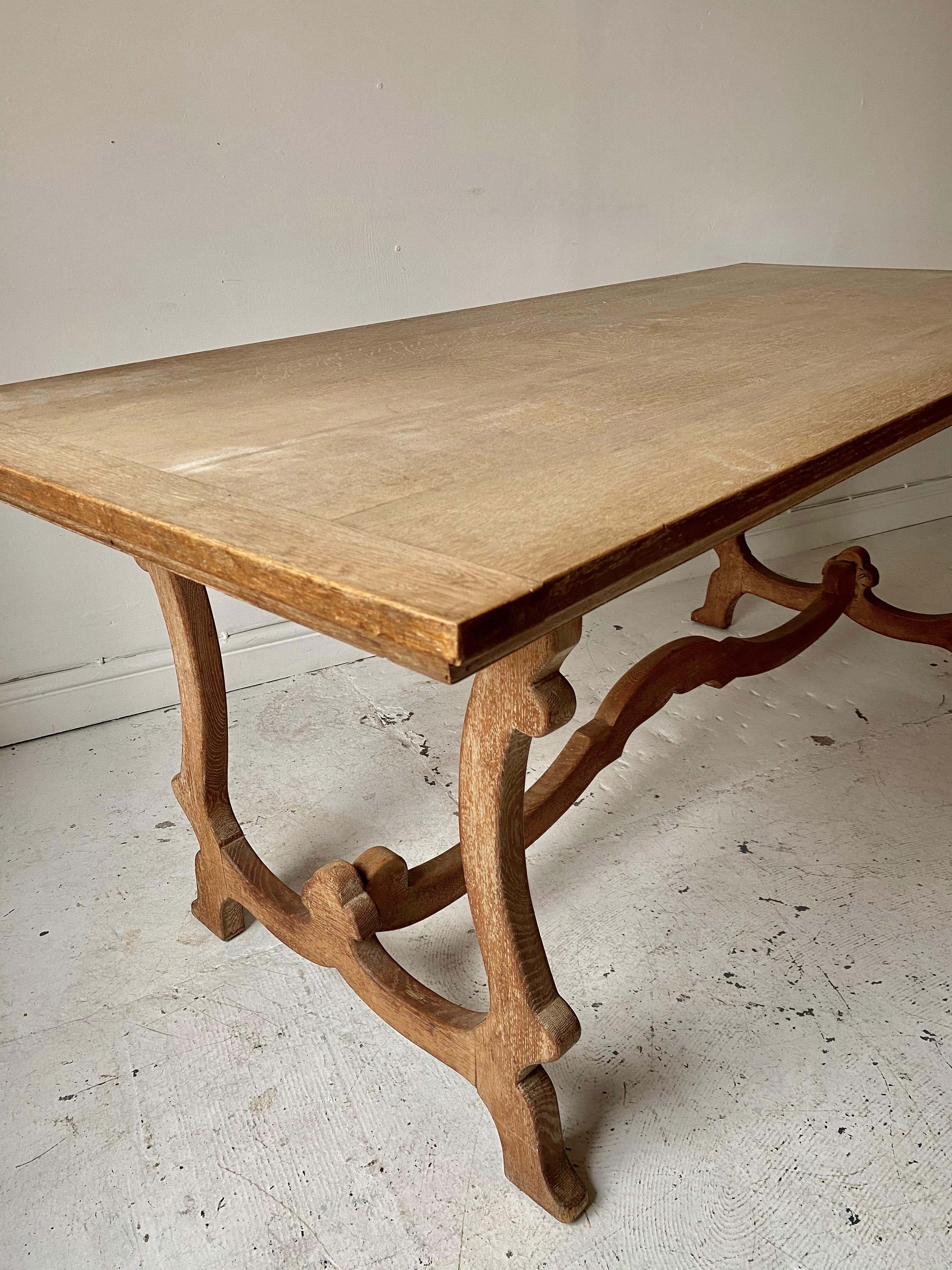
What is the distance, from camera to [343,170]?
2.34 meters

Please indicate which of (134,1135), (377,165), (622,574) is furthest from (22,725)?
(622,574)

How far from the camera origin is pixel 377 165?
2375 millimetres

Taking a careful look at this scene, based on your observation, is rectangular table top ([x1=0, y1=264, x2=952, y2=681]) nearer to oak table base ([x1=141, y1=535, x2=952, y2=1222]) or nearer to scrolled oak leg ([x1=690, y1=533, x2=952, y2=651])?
→ oak table base ([x1=141, y1=535, x2=952, y2=1222])

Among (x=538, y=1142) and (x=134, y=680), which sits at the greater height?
(x=538, y=1142)

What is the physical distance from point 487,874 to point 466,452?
0.47 metres

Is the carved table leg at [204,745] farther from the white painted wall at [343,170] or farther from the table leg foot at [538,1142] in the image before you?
the white painted wall at [343,170]

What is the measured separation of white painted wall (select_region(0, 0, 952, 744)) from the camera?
6.84 ft

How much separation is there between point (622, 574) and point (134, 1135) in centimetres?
105

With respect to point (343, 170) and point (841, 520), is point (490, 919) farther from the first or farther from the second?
point (841, 520)

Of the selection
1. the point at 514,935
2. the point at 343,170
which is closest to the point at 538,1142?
the point at 514,935

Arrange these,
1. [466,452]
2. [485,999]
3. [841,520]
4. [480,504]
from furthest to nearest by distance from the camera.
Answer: [841,520], [485,999], [466,452], [480,504]

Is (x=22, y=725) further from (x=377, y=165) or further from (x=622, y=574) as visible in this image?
(x=622, y=574)

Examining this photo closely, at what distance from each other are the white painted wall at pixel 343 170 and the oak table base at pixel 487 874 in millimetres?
883

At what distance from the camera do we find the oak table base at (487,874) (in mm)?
1128
